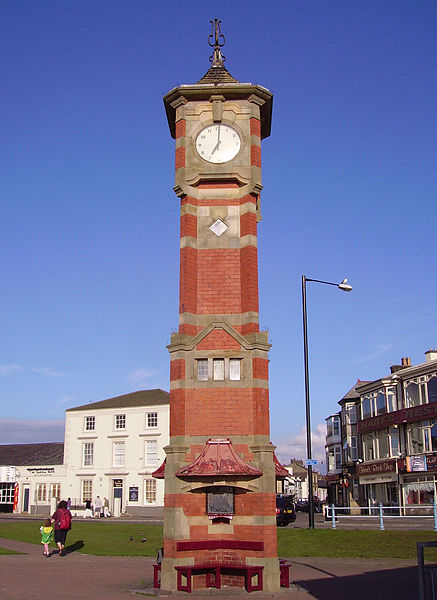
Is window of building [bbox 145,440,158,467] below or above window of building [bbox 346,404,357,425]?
below

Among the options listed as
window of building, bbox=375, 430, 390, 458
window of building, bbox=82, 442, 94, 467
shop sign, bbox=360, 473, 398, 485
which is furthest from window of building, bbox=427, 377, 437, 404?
window of building, bbox=82, 442, 94, 467

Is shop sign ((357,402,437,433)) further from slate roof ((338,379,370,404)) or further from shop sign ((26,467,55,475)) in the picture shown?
shop sign ((26,467,55,475))

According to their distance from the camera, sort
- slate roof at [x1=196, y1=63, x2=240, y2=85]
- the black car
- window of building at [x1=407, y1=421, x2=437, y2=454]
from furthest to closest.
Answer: window of building at [x1=407, y1=421, x2=437, y2=454] < the black car < slate roof at [x1=196, y1=63, x2=240, y2=85]

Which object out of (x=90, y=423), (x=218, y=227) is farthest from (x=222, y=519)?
(x=90, y=423)

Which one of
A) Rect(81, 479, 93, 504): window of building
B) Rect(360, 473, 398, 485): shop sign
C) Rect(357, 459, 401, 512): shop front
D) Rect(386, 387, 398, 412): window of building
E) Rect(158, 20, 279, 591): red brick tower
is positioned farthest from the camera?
Rect(81, 479, 93, 504): window of building

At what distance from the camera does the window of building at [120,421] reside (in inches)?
2229

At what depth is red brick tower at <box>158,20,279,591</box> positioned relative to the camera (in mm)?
15641

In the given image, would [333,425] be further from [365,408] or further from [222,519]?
[222,519]

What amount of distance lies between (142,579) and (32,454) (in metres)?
52.6

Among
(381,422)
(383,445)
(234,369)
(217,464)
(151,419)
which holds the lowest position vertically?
(217,464)

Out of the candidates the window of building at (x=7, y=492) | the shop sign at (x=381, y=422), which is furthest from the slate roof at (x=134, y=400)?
the shop sign at (x=381, y=422)

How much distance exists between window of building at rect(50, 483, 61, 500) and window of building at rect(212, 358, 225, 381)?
151ft

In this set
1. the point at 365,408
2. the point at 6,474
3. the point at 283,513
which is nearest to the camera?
the point at 283,513

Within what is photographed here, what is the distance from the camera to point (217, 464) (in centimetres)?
1557
